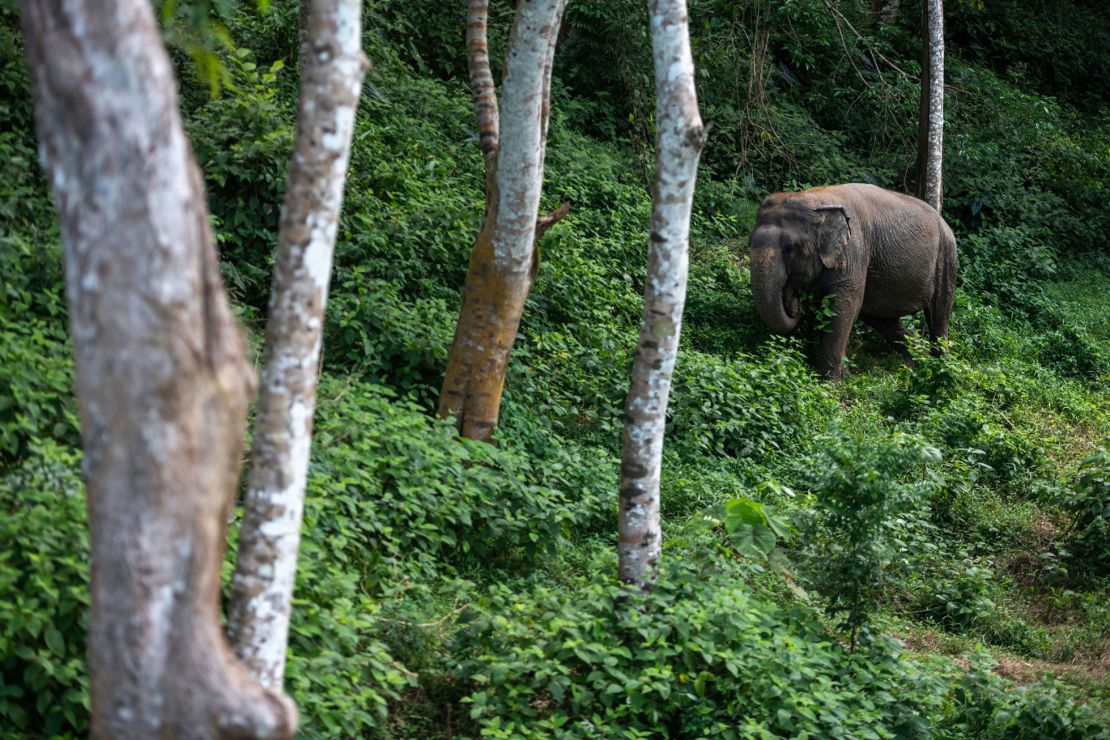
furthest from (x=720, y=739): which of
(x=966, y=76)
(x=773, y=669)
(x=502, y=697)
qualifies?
(x=966, y=76)

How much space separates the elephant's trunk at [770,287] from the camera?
419 inches

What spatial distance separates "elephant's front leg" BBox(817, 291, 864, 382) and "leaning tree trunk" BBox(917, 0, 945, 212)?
337cm

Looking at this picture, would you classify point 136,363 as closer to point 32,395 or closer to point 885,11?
point 32,395

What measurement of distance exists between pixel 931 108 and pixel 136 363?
1293cm

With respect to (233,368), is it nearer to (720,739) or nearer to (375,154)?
(720,739)

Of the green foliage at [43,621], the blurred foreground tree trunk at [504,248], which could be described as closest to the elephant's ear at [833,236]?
the blurred foreground tree trunk at [504,248]

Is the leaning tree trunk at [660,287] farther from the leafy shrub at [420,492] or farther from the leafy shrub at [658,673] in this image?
the leafy shrub at [420,492]

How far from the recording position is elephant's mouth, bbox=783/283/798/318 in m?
11.1

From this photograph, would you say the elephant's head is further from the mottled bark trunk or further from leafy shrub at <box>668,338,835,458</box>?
the mottled bark trunk

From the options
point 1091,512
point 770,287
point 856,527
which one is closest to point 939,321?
point 770,287

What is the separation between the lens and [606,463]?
7484 mm

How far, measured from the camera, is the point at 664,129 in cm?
532

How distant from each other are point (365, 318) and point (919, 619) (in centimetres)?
416

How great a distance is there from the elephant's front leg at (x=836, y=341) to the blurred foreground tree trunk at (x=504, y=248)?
→ 4685 millimetres
